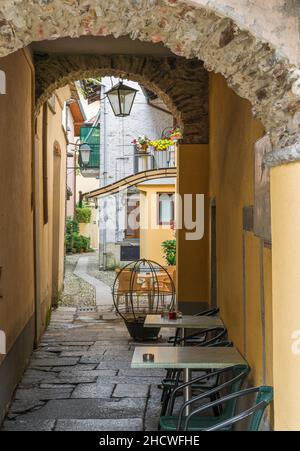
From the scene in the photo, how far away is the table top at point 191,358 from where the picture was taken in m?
4.36

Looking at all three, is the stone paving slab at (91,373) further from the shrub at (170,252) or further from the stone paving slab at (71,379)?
the shrub at (170,252)

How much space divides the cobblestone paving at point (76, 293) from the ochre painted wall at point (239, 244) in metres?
5.75

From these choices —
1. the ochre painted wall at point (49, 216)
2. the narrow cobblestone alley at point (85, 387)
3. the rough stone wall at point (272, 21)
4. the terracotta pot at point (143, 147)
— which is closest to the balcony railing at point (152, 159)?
the terracotta pot at point (143, 147)

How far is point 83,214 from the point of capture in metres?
29.8

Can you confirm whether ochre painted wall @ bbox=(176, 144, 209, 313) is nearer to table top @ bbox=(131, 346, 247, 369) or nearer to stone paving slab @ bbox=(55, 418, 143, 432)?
stone paving slab @ bbox=(55, 418, 143, 432)

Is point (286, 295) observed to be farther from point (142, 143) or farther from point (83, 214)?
point (83, 214)

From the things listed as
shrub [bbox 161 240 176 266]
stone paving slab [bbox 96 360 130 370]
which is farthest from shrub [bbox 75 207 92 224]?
stone paving slab [bbox 96 360 130 370]

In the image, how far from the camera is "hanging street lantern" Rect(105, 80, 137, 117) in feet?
31.6

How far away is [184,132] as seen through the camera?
9305 mm

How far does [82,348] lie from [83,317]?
2.65 metres

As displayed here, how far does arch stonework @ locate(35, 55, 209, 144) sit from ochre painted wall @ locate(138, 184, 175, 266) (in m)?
9.21
